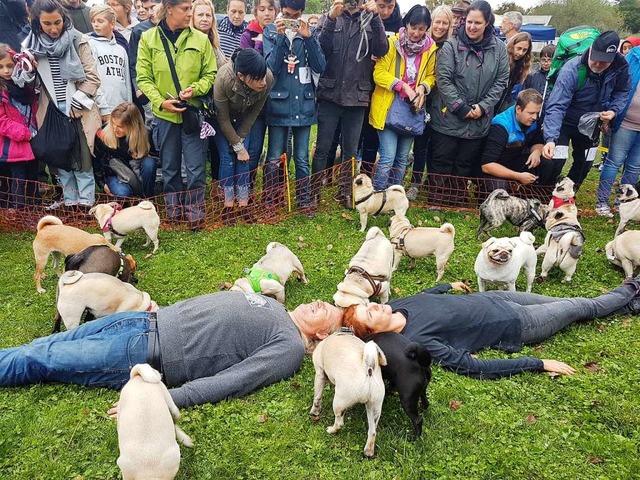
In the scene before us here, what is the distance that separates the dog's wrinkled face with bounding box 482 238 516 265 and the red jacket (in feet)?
21.0

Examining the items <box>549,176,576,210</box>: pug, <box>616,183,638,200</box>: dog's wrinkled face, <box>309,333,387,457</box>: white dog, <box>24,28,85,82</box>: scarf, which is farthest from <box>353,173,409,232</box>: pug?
<box>24,28,85,82</box>: scarf

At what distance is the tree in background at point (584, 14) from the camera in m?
45.4

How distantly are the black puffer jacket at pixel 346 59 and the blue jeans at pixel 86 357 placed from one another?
4.81m

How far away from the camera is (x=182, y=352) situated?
377 centimetres

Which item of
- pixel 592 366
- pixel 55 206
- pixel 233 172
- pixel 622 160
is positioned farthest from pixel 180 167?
pixel 622 160

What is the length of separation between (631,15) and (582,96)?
49500 millimetres

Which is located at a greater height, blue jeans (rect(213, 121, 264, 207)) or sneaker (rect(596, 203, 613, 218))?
blue jeans (rect(213, 121, 264, 207))

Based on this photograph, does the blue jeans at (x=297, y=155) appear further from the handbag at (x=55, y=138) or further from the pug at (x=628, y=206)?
the pug at (x=628, y=206)

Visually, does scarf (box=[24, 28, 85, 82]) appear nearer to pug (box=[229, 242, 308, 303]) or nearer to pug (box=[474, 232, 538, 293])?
pug (box=[229, 242, 308, 303])

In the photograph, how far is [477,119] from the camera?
764 cm

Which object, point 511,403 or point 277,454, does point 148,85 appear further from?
point 511,403

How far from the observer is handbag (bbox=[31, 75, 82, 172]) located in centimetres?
704

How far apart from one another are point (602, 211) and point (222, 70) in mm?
6492

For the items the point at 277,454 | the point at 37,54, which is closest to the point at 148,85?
the point at 37,54
